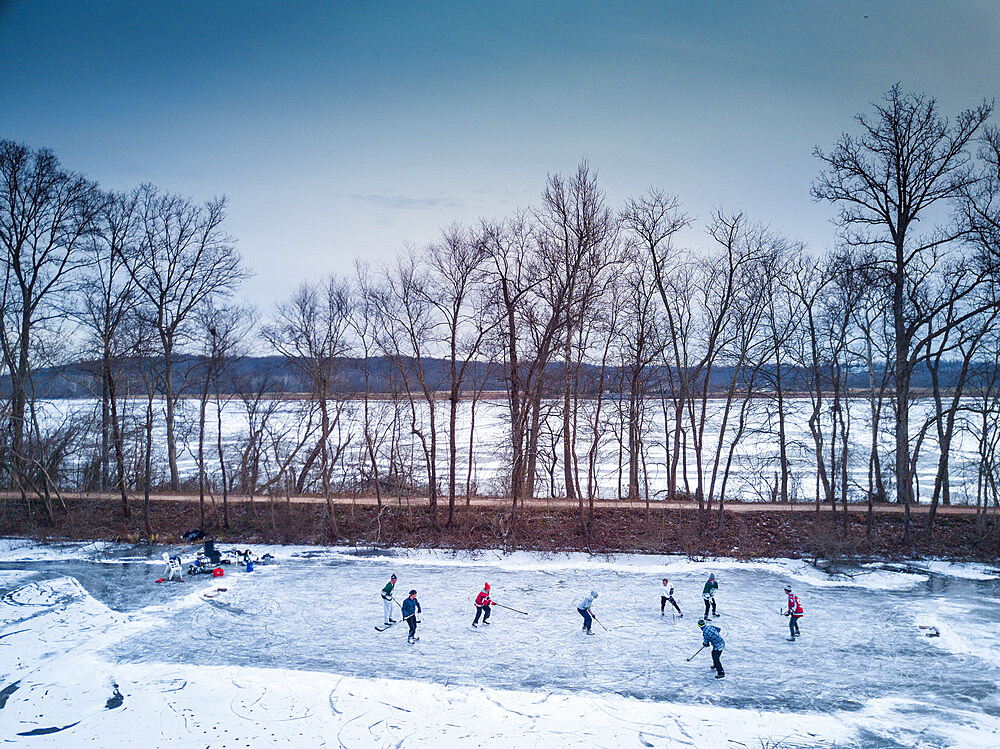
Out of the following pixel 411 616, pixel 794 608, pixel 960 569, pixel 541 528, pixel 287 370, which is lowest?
pixel 960 569

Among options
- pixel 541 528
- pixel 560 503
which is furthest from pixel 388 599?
pixel 560 503

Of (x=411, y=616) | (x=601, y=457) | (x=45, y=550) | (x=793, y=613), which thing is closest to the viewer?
(x=793, y=613)

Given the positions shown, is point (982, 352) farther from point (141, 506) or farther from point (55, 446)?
point (55, 446)

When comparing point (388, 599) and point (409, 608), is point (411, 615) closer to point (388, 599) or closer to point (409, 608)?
point (409, 608)

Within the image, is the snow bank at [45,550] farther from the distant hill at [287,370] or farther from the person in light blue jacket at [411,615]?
the person in light blue jacket at [411,615]

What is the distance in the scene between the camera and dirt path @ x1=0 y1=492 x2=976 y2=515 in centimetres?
2327

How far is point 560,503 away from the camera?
24906 mm

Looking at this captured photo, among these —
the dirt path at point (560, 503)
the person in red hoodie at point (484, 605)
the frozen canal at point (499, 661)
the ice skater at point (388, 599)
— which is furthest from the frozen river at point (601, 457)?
the ice skater at point (388, 599)

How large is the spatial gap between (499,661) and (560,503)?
13127 mm

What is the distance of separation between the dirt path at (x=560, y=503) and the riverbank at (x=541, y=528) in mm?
141

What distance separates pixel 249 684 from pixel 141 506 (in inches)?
673

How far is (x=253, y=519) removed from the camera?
23594 millimetres

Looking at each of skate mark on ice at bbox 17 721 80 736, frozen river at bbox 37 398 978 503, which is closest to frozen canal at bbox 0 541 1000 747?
skate mark on ice at bbox 17 721 80 736

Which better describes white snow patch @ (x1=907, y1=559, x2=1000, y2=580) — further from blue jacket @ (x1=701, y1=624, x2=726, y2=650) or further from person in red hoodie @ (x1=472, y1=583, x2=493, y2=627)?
person in red hoodie @ (x1=472, y1=583, x2=493, y2=627)
